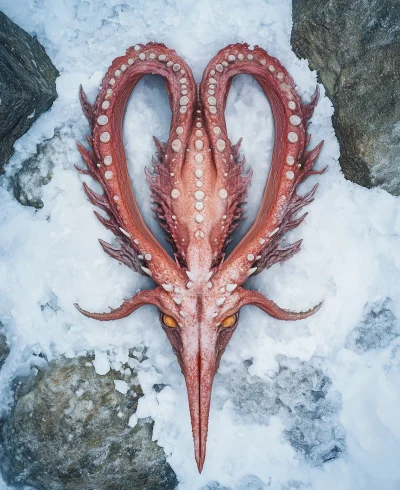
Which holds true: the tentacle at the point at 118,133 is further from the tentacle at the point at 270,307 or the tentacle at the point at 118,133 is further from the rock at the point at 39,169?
the tentacle at the point at 270,307

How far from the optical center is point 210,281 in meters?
3.14

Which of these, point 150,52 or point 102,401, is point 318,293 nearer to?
point 102,401

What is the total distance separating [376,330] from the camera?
140 inches

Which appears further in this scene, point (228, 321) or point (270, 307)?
point (270, 307)

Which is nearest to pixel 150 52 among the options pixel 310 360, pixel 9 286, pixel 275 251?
pixel 275 251

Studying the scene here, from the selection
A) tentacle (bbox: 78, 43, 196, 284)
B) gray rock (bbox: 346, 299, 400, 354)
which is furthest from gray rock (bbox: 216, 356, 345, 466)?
tentacle (bbox: 78, 43, 196, 284)

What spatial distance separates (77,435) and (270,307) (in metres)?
1.56

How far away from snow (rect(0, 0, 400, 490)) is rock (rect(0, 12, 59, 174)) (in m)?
0.10

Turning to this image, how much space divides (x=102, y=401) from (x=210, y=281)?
3.81 ft

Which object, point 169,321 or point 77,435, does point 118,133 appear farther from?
point 77,435

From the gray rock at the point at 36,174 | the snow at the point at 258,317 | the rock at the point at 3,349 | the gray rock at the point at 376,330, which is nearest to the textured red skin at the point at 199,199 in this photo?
the snow at the point at 258,317

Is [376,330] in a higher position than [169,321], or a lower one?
higher

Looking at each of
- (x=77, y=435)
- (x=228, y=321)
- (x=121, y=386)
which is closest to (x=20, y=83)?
(x=228, y=321)

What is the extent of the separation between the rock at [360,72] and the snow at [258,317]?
0.37ft
